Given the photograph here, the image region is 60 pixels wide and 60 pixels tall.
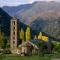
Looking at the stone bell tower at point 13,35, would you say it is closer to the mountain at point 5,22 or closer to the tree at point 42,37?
the mountain at point 5,22

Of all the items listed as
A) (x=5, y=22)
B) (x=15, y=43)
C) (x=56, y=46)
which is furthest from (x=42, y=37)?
(x=5, y=22)

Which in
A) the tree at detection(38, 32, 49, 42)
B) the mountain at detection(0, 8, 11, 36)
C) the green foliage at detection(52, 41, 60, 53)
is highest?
the mountain at detection(0, 8, 11, 36)

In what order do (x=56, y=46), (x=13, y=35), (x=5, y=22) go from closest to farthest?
(x=56, y=46)
(x=13, y=35)
(x=5, y=22)

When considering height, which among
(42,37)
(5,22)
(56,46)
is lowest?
(56,46)

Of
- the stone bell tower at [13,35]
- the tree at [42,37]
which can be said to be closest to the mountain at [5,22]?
the stone bell tower at [13,35]

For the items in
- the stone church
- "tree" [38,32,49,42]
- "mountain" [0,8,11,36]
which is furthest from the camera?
"tree" [38,32,49,42]

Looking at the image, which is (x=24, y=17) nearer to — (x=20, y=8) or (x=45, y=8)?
(x=20, y=8)

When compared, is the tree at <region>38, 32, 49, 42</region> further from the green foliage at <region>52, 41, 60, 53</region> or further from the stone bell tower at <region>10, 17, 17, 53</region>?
the stone bell tower at <region>10, 17, 17, 53</region>

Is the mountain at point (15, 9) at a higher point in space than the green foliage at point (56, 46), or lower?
higher

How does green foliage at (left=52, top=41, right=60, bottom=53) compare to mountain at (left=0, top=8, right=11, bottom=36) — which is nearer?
mountain at (left=0, top=8, right=11, bottom=36)

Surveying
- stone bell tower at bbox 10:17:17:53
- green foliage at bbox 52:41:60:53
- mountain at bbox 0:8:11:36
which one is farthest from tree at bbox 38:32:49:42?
mountain at bbox 0:8:11:36

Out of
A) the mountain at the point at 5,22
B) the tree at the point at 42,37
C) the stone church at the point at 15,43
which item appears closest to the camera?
the mountain at the point at 5,22

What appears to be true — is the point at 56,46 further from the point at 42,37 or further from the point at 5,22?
the point at 5,22

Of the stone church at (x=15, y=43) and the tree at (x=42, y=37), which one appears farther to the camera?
the tree at (x=42, y=37)
